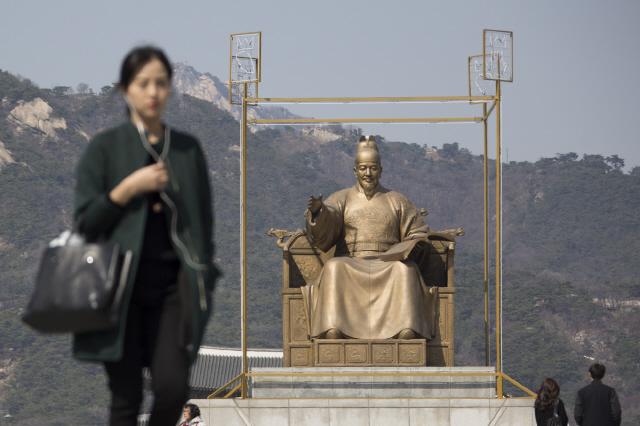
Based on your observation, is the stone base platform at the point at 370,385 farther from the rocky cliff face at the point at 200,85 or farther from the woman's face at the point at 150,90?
the rocky cliff face at the point at 200,85

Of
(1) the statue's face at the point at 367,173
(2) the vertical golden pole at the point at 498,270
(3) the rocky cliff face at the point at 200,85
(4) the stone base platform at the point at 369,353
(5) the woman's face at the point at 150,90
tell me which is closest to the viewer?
(5) the woman's face at the point at 150,90

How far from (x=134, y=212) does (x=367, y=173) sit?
19.0ft

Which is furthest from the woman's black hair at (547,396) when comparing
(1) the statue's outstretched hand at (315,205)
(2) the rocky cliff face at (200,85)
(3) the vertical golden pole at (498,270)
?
(2) the rocky cliff face at (200,85)

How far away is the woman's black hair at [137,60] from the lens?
2244 millimetres

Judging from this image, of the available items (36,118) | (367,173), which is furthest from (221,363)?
(36,118)

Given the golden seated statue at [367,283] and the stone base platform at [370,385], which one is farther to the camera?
the golden seated statue at [367,283]

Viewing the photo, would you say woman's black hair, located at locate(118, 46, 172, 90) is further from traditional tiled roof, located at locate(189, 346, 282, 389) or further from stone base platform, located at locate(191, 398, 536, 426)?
traditional tiled roof, located at locate(189, 346, 282, 389)

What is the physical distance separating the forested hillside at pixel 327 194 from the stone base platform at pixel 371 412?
2649cm

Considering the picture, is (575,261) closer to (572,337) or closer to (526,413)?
(572,337)

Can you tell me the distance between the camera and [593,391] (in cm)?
502

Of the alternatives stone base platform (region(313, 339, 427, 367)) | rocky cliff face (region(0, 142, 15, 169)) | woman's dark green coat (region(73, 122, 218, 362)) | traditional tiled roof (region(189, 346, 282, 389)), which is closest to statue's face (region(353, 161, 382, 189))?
stone base platform (region(313, 339, 427, 367))

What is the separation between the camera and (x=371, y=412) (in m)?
6.55

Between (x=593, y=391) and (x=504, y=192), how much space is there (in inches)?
1808

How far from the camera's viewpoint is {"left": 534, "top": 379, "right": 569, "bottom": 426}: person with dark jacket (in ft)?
16.6
